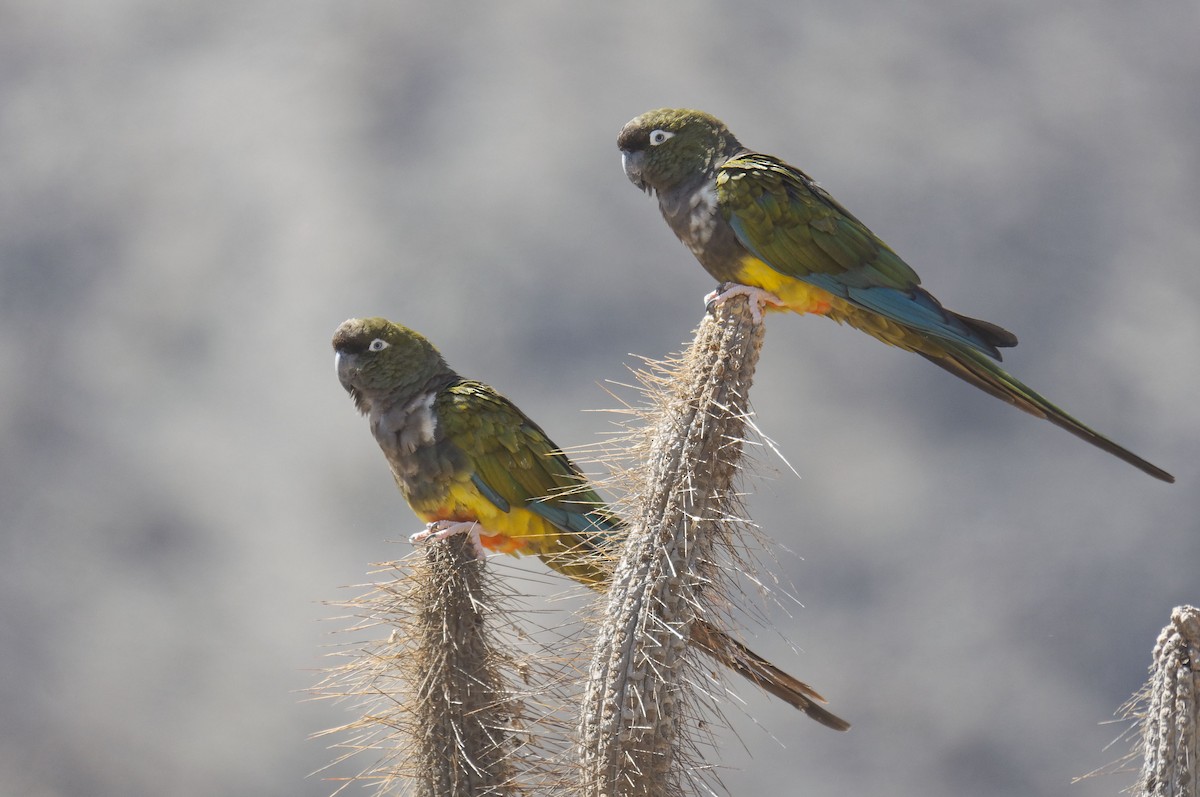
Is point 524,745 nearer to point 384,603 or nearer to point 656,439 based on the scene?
point 384,603

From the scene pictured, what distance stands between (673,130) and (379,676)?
1.54 meters

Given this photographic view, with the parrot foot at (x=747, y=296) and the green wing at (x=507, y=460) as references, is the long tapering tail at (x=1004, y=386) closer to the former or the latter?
the parrot foot at (x=747, y=296)

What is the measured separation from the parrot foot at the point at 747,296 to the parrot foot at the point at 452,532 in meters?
0.80

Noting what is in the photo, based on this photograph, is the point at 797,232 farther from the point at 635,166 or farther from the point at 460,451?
the point at 460,451

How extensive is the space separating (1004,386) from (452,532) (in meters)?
1.39

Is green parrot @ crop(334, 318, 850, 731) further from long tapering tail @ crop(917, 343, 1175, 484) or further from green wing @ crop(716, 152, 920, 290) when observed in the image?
long tapering tail @ crop(917, 343, 1175, 484)

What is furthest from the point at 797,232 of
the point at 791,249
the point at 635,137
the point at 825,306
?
the point at 635,137

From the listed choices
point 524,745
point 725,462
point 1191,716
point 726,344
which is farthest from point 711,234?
point 1191,716

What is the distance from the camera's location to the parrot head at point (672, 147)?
2791 millimetres

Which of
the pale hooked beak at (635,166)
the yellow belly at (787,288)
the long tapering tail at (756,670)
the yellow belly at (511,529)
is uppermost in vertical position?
the pale hooked beak at (635,166)

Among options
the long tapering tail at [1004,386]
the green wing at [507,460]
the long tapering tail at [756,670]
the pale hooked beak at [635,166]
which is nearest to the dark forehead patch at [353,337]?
the green wing at [507,460]

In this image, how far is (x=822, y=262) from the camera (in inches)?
106

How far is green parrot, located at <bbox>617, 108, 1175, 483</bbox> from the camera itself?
2.62 metres

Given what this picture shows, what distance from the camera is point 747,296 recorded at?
2.54 metres
